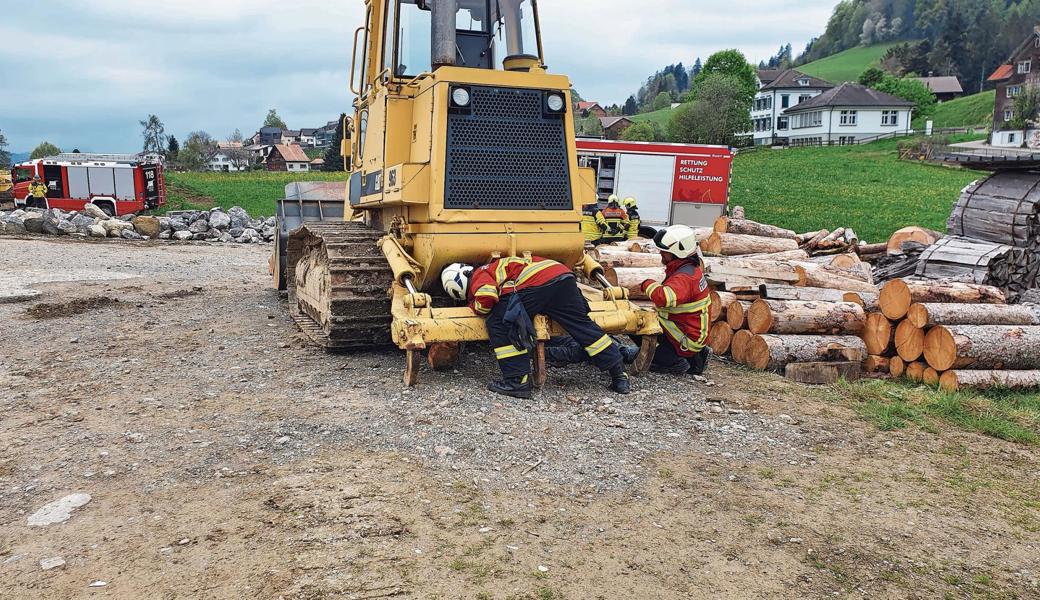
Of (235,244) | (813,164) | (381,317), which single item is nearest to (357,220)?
(381,317)

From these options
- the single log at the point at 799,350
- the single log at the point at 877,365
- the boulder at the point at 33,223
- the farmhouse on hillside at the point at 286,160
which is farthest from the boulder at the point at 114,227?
the farmhouse on hillside at the point at 286,160

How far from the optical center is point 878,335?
808 cm

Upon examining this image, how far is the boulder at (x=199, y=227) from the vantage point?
22.8 meters

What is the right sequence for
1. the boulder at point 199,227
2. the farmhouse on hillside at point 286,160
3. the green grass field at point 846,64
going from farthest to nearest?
the green grass field at point 846,64, the farmhouse on hillside at point 286,160, the boulder at point 199,227

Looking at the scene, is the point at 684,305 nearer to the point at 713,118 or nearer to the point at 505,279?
the point at 505,279

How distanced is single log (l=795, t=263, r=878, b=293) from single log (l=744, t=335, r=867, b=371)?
1948 mm

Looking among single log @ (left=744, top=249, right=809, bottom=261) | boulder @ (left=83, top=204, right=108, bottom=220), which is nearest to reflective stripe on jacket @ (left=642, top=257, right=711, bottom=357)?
single log @ (left=744, top=249, right=809, bottom=261)

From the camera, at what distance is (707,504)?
458cm

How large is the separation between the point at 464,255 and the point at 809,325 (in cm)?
356

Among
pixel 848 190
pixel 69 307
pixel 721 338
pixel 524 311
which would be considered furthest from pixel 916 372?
pixel 848 190

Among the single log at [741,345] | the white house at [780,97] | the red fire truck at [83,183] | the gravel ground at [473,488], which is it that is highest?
the white house at [780,97]

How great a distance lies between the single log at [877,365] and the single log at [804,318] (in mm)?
344

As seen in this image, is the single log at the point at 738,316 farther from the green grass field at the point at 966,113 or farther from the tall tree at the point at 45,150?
the tall tree at the point at 45,150

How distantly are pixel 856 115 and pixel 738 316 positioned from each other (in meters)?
79.3
